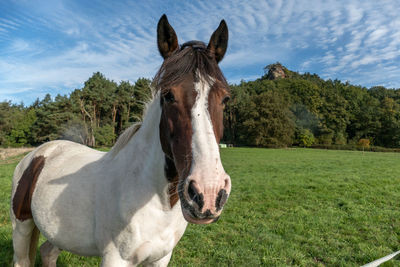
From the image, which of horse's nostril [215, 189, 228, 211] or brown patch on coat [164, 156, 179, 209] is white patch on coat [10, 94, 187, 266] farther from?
horse's nostril [215, 189, 228, 211]

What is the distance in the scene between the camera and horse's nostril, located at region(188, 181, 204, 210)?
1.18 metres

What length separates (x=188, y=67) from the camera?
1493 mm

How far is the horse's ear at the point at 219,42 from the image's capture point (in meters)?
1.70

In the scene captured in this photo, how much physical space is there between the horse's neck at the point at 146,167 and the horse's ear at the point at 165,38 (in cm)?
36

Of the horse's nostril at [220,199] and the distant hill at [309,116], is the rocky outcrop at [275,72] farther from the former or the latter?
the horse's nostril at [220,199]

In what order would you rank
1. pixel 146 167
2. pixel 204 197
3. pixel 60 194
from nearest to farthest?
1. pixel 204 197
2. pixel 146 167
3. pixel 60 194

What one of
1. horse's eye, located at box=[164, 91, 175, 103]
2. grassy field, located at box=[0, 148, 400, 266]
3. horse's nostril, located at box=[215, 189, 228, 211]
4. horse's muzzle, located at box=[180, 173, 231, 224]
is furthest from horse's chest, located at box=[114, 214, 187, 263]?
grassy field, located at box=[0, 148, 400, 266]

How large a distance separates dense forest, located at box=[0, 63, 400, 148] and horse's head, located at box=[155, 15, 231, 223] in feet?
62.1

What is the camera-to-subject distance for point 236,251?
4312mm

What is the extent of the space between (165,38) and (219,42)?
1.31 feet

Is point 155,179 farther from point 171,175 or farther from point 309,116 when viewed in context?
point 309,116

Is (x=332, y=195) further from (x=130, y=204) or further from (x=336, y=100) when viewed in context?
(x=336, y=100)

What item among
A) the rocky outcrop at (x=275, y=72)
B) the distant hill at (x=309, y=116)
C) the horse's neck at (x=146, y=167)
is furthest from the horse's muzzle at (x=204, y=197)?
the rocky outcrop at (x=275, y=72)

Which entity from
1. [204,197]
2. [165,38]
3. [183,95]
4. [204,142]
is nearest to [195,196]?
[204,197]
